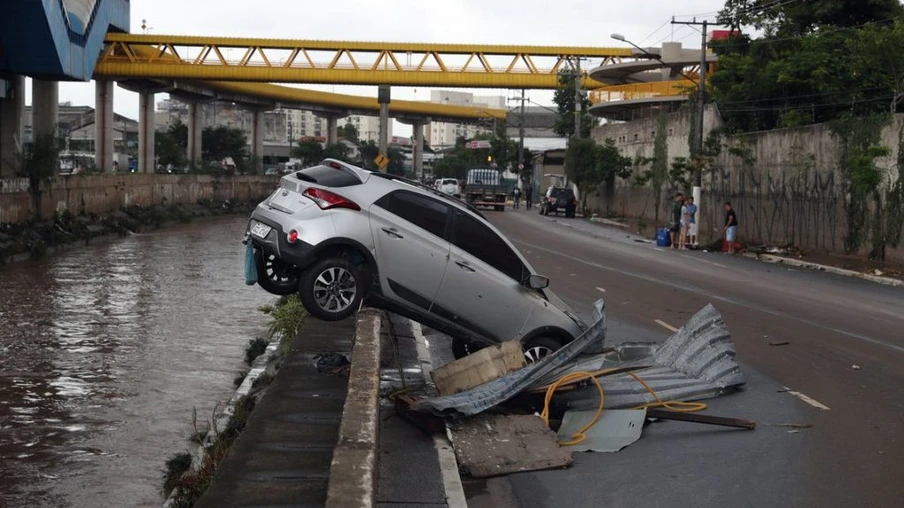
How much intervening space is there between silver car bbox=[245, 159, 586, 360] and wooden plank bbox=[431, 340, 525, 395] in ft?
5.46

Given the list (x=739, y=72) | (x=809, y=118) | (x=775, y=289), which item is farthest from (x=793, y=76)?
(x=775, y=289)

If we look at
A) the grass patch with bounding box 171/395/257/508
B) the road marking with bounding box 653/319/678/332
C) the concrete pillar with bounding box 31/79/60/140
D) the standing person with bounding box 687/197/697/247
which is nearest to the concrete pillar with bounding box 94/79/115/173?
the concrete pillar with bounding box 31/79/60/140

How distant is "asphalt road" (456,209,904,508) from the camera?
27.1ft

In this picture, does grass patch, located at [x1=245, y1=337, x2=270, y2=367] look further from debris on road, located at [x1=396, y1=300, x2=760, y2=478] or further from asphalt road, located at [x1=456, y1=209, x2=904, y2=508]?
debris on road, located at [x1=396, y1=300, x2=760, y2=478]

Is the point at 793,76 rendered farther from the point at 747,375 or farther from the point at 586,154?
the point at 747,375

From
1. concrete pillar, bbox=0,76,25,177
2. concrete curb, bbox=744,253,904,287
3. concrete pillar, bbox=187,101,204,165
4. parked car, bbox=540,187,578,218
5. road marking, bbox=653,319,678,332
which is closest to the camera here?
road marking, bbox=653,319,678,332

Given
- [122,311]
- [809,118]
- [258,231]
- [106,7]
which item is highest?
[106,7]

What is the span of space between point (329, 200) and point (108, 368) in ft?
15.3

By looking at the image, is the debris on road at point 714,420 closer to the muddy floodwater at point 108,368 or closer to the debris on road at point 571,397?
the debris on road at point 571,397

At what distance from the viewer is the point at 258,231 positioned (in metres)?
13.2

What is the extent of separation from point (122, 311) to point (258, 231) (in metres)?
9.52

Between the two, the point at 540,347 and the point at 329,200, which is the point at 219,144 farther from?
the point at 540,347

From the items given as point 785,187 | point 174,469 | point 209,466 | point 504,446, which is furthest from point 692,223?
point 209,466

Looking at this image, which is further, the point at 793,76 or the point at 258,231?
the point at 793,76
